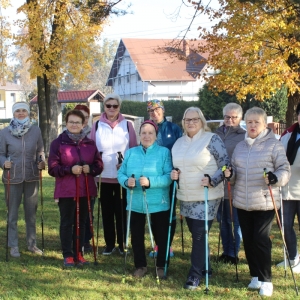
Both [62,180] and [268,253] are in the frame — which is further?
[62,180]

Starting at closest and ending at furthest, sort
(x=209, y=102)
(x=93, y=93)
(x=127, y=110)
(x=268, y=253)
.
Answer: (x=268, y=253) < (x=209, y=102) < (x=127, y=110) < (x=93, y=93)

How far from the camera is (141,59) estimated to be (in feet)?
170

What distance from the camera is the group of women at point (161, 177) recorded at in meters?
5.00

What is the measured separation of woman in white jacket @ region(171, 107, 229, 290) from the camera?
5.16 m

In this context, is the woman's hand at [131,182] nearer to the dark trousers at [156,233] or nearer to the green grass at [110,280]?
the dark trousers at [156,233]

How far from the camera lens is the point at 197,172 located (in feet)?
16.9

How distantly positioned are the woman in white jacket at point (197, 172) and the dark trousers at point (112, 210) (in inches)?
54.4

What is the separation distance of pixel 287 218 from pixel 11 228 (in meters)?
3.44

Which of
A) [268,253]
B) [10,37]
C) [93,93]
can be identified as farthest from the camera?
[93,93]

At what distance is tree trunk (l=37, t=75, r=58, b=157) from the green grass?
37.0 feet

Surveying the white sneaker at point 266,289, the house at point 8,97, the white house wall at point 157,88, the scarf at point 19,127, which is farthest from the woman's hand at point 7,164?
the house at point 8,97

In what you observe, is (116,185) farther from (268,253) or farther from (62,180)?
(268,253)

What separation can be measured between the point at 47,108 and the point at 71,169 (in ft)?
41.4

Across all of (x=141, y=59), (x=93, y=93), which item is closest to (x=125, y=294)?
(x=93, y=93)
